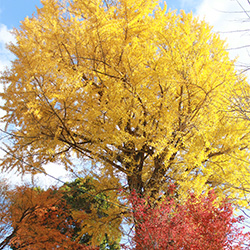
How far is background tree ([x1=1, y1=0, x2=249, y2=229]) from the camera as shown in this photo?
5.10 meters

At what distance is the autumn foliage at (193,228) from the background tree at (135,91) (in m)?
0.52

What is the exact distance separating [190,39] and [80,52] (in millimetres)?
2498

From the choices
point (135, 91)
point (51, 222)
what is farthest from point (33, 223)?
point (135, 91)

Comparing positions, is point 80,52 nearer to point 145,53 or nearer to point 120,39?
point 120,39

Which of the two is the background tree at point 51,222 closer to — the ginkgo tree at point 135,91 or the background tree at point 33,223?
the background tree at point 33,223

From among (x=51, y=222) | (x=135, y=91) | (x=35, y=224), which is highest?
(x=135, y=91)

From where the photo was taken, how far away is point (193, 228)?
4.36 meters

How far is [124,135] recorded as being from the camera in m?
5.30

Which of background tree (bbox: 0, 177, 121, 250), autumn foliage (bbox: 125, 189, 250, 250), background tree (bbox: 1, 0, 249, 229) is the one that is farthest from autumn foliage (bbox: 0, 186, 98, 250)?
autumn foliage (bbox: 125, 189, 250, 250)

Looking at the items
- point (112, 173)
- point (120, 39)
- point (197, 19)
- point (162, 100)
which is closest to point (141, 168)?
point (112, 173)

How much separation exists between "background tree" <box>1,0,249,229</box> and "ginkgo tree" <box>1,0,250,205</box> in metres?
0.02

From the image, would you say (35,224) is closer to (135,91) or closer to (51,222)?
(51,222)

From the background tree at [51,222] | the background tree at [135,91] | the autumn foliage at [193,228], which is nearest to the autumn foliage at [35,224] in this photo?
the background tree at [51,222]

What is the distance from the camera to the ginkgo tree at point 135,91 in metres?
5.10
